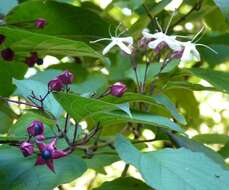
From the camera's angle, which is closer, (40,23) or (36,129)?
(36,129)

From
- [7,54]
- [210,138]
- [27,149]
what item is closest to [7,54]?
[7,54]

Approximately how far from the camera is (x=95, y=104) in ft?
2.03

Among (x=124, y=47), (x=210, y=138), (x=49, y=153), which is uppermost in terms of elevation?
(x=124, y=47)

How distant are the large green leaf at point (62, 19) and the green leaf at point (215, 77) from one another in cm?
21

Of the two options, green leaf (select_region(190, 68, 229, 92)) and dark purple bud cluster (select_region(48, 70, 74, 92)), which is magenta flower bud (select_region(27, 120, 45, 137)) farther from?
green leaf (select_region(190, 68, 229, 92))

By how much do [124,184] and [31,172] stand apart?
0.60ft

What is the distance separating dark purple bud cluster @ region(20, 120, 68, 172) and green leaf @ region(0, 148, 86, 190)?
0.17 feet

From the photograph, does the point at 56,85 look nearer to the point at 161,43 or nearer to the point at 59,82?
the point at 59,82

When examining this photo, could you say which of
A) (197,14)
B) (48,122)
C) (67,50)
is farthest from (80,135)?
(197,14)

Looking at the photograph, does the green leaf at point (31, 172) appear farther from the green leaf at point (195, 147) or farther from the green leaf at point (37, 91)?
the green leaf at point (195, 147)

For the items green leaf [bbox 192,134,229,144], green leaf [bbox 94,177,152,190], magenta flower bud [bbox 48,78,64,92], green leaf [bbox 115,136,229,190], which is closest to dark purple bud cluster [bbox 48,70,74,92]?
magenta flower bud [bbox 48,78,64,92]

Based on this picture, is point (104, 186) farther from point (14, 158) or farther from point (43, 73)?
point (43, 73)

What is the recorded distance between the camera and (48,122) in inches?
30.6

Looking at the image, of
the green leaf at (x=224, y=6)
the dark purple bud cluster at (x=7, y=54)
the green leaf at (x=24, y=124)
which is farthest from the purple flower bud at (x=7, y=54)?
the green leaf at (x=224, y=6)
